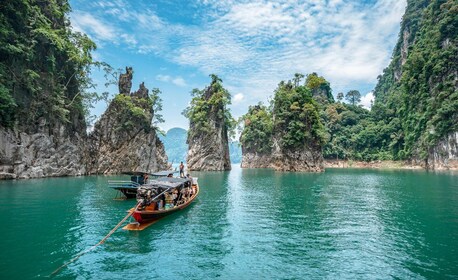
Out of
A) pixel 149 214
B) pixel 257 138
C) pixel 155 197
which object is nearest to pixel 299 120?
pixel 257 138

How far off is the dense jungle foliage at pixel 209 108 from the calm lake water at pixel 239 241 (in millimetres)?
62693

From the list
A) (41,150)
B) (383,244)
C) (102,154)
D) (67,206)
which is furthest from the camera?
(102,154)

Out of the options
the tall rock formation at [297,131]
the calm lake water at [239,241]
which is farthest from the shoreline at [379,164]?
the calm lake water at [239,241]

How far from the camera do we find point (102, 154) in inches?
2566

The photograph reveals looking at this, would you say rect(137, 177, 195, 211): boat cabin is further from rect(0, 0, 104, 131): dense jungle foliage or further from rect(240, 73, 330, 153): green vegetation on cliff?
rect(240, 73, 330, 153): green vegetation on cliff

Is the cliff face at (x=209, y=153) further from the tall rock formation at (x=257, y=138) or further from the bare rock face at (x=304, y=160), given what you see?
the tall rock formation at (x=257, y=138)

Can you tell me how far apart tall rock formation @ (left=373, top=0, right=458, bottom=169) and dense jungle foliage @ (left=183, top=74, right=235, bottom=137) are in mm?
56073

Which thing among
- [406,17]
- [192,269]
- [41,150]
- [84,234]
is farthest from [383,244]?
[406,17]

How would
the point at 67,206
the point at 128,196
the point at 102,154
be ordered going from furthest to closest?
the point at 102,154, the point at 128,196, the point at 67,206

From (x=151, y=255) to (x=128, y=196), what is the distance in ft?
56.0

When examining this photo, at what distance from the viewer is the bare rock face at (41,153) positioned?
40219mm

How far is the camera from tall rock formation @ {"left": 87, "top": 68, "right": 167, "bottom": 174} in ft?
213

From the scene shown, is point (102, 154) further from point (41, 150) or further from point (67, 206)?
point (67, 206)

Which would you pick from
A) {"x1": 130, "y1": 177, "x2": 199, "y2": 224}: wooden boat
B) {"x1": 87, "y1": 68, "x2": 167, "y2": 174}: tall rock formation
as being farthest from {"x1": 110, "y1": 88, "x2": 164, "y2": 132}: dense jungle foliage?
{"x1": 130, "y1": 177, "x2": 199, "y2": 224}: wooden boat
